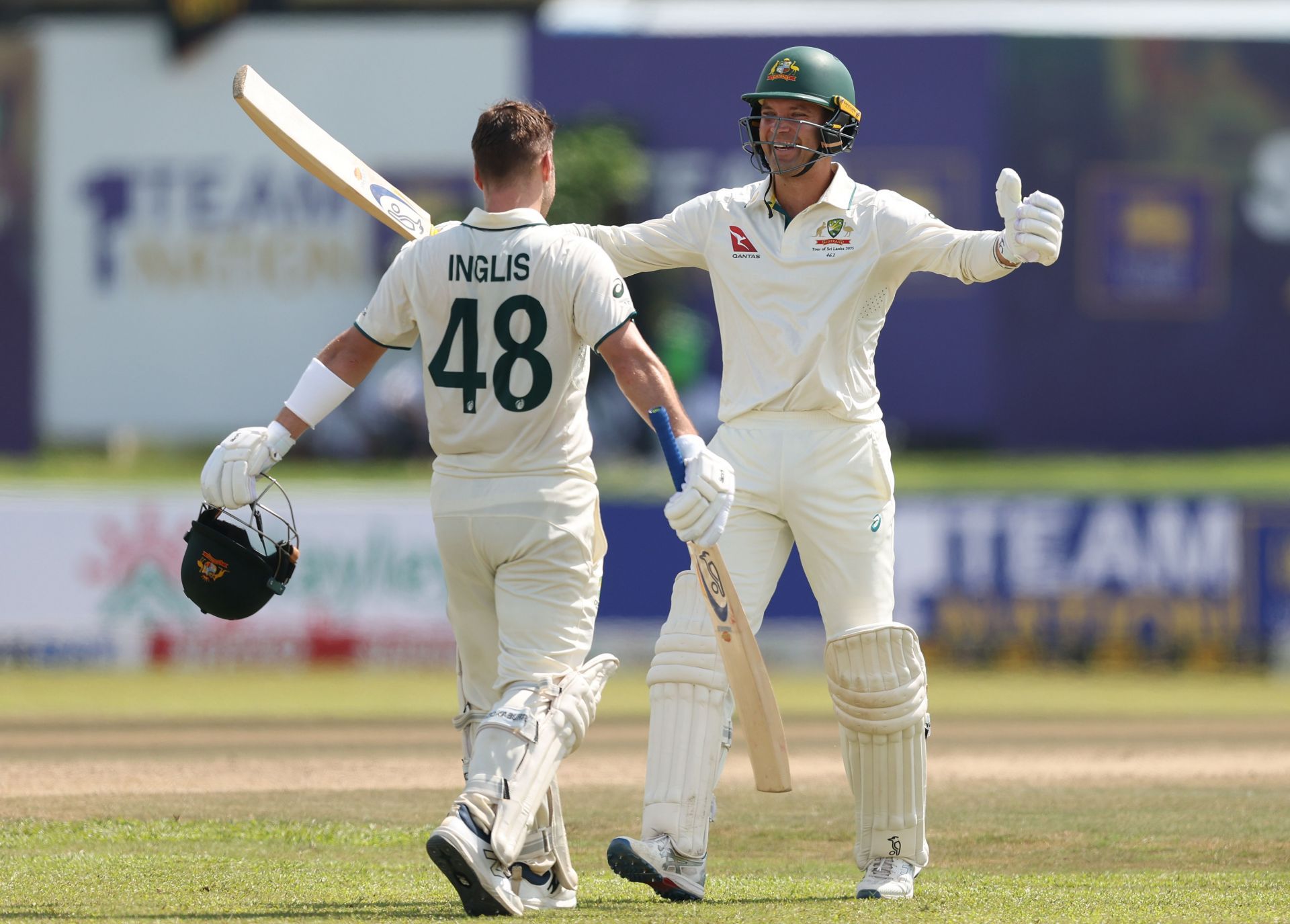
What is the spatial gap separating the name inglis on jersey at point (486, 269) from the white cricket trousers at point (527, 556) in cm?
50

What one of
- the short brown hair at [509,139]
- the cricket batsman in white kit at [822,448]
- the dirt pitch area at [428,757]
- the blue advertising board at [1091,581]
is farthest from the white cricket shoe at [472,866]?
the blue advertising board at [1091,581]

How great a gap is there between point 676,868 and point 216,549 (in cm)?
147

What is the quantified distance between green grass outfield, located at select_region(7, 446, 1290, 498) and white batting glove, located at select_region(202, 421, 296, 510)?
44.8ft

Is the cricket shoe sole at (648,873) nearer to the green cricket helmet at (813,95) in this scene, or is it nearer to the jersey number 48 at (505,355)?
the jersey number 48 at (505,355)

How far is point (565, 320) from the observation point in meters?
5.15

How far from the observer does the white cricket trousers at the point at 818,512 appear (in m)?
5.54

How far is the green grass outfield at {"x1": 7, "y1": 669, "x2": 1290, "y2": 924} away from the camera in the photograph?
5.25m

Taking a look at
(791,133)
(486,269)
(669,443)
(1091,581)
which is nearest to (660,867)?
(669,443)

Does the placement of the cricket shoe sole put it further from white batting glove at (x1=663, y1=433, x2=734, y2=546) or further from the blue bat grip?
the blue bat grip

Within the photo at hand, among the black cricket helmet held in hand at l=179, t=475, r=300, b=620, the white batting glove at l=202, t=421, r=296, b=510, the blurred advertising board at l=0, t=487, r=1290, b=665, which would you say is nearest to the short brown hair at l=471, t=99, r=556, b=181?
the white batting glove at l=202, t=421, r=296, b=510

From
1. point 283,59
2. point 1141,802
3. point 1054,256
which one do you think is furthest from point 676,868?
point 283,59

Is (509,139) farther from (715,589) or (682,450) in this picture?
(715,589)

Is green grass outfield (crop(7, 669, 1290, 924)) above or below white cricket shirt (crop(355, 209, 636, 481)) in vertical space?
below

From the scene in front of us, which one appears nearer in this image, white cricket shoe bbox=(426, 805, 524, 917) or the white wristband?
white cricket shoe bbox=(426, 805, 524, 917)
